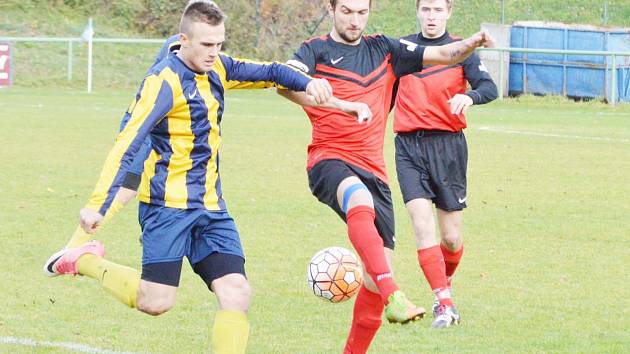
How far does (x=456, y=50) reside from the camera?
600 centimetres

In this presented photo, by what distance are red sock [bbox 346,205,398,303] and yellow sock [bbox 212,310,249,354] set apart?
28.0 inches

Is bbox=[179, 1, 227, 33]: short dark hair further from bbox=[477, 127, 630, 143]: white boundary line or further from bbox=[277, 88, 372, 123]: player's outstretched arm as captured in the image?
bbox=[477, 127, 630, 143]: white boundary line

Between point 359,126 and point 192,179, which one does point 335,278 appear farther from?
point 192,179

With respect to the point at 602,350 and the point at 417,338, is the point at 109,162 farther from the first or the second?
the point at 602,350

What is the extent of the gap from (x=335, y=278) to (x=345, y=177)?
533 mm

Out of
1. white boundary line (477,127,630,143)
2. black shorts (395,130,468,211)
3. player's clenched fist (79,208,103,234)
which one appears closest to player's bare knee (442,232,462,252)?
black shorts (395,130,468,211)

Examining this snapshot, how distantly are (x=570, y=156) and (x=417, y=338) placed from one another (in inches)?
448

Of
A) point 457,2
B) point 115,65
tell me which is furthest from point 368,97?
point 457,2

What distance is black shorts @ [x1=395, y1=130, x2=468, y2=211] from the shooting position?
7.23m

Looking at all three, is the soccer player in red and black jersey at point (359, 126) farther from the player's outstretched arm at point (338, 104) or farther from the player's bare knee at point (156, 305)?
the player's bare knee at point (156, 305)

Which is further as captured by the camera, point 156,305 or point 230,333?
point 156,305

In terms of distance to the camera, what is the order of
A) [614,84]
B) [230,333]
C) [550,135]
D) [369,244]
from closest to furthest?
[230,333] < [369,244] < [550,135] < [614,84]

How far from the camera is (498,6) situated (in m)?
38.2

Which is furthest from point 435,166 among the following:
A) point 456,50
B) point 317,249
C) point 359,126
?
point 317,249
